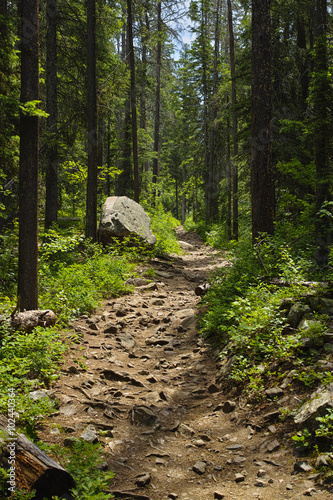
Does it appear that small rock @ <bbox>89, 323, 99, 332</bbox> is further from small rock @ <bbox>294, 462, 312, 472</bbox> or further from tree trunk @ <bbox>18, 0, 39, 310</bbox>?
small rock @ <bbox>294, 462, 312, 472</bbox>

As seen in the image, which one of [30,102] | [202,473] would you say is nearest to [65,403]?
[202,473]

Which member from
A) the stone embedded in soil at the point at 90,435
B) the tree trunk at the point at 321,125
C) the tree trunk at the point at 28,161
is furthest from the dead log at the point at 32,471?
the tree trunk at the point at 321,125

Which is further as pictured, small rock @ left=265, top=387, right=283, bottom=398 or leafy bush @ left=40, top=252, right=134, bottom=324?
leafy bush @ left=40, top=252, right=134, bottom=324

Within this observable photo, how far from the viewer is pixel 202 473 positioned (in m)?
3.43

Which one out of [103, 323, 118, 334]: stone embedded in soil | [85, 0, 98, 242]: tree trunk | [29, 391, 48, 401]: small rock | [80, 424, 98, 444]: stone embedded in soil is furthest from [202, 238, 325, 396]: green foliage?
[85, 0, 98, 242]: tree trunk

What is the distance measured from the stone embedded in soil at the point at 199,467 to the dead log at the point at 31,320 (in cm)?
348

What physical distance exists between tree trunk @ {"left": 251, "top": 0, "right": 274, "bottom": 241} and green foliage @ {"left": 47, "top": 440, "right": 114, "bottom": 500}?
223 inches

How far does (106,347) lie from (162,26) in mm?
20373

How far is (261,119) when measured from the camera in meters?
7.90

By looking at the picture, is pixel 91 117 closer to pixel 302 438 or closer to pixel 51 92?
pixel 51 92

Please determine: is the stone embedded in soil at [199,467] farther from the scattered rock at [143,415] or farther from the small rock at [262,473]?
the scattered rock at [143,415]

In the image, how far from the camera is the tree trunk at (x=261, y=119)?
303 inches

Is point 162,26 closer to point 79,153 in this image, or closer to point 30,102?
point 79,153

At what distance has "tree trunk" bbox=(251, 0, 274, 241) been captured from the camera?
303 inches
